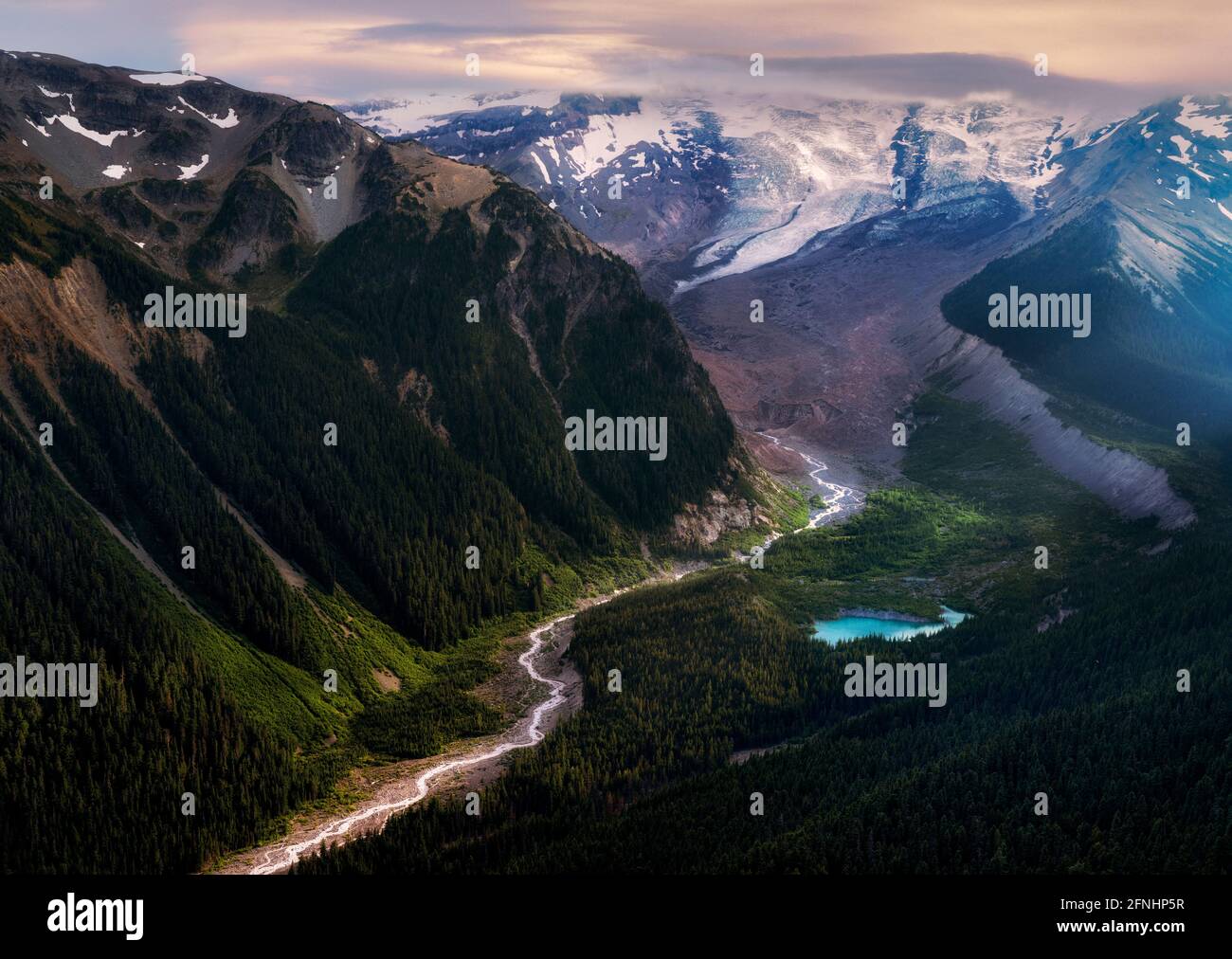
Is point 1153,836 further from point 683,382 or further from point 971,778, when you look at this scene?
point 683,382

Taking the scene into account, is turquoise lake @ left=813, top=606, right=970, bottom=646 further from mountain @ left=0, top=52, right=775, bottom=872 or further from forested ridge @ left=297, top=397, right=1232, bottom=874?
mountain @ left=0, top=52, right=775, bottom=872

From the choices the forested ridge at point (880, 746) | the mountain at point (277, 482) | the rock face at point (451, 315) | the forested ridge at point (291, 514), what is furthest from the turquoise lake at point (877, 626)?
the rock face at point (451, 315)

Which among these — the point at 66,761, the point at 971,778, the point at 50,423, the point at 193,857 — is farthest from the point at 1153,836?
the point at 50,423

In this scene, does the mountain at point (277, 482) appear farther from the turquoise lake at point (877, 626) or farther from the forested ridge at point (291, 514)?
the turquoise lake at point (877, 626)

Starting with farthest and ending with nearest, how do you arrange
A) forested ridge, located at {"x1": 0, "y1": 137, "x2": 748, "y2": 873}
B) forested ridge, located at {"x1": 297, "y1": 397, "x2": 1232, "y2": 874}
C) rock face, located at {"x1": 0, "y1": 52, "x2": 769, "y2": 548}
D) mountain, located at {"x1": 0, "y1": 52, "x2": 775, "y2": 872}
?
rock face, located at {"x1": 0, "y1": 52, "x2": 769, "y2": 548}
mountain, located at {"x1": 0, "y1": 52, "x2": 775, "y2": 872}
forested ridge, located at {"x1": 0, "y1": 137, "x2": 748, "y2": 873}
forested ridge, located at {"x1": 297, "y1": 397, "x2": 1232, "y2": 874}

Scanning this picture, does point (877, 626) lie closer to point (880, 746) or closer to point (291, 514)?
point (880, 746)

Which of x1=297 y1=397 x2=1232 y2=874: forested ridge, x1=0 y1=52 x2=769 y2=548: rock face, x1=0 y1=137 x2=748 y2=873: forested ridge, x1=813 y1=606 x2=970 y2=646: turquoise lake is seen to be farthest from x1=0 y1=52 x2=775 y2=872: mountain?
x1=813 y1=606 x2=970 y2=646: turquoise lake

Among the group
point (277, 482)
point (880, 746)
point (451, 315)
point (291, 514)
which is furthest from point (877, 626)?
point (451, 315)
